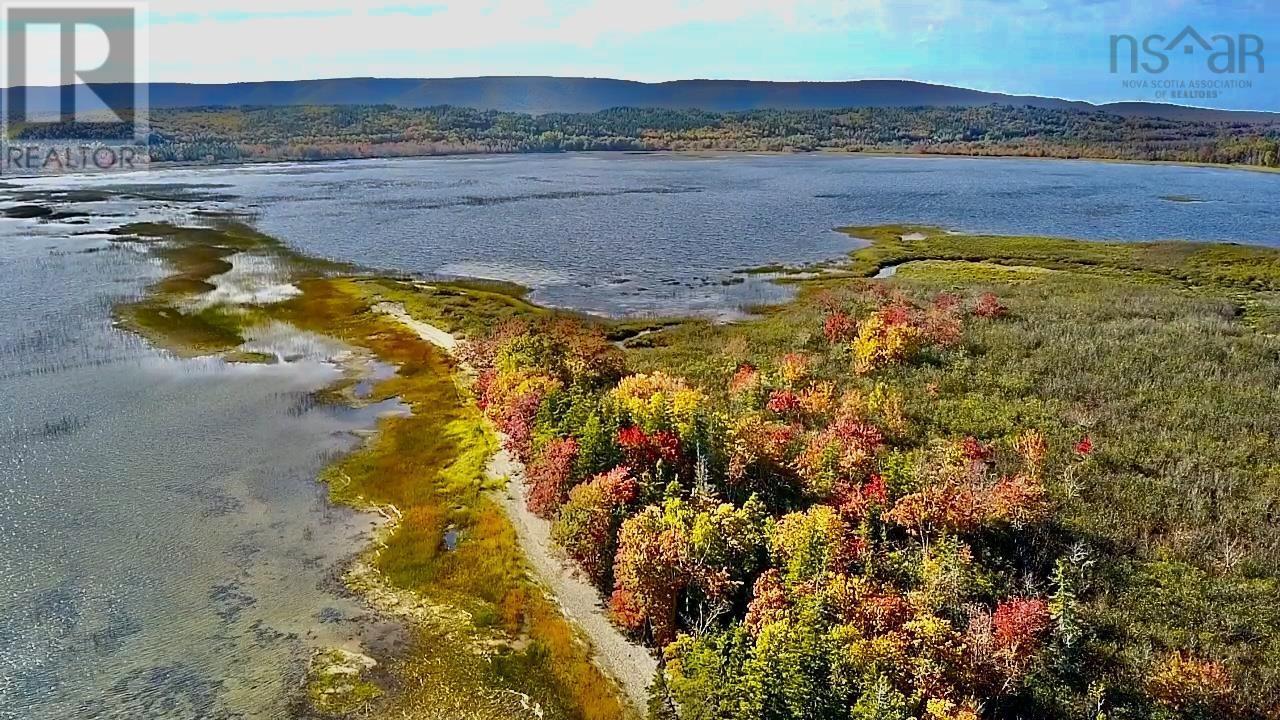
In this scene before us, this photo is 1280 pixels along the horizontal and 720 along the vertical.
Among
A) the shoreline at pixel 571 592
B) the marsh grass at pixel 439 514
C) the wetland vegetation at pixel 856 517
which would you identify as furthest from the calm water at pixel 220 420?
the shoreline at pixel 571 592

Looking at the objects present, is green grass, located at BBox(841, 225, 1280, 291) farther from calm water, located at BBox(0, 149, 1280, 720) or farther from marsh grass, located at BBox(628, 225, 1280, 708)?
calm water, located at BBox(0, 149, 1280, 720)

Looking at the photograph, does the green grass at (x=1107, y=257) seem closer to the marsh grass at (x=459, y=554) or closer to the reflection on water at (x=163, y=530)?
the marsh grass at (x=459, y=554)

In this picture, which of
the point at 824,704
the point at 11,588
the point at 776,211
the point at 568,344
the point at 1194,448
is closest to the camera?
the point at 824,704

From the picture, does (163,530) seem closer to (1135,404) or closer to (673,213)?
(1135,404)

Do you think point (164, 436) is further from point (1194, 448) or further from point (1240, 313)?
point (1240, 313)

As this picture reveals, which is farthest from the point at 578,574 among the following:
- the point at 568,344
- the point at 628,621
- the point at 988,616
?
the point at 568,344
